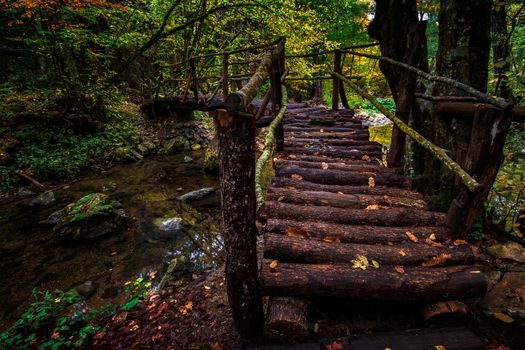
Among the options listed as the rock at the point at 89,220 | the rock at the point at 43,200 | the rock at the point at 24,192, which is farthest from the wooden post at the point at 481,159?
the rock at the point at 24,192

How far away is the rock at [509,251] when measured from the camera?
326cm

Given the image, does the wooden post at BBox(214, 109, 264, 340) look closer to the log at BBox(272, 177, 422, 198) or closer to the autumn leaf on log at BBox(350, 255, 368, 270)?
the autumn leaf on log at BBox(350, 255, 368, 270)

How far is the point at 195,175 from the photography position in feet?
32.2

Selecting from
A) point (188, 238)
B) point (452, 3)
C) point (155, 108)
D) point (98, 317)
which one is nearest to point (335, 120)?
point (452, 3)

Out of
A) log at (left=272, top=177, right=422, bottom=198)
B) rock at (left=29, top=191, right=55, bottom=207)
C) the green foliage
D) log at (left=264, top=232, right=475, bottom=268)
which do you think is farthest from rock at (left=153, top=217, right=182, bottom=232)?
log at (left=264, top=232, right=475, bottom=268)

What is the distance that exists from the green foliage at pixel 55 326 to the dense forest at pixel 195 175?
0.03m

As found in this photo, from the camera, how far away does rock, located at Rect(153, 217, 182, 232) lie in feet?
21.4

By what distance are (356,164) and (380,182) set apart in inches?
28.1

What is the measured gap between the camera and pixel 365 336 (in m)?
2.24

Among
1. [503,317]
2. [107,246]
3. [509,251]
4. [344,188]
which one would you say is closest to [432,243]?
[503,317]

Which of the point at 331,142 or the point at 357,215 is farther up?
the point at 331,142

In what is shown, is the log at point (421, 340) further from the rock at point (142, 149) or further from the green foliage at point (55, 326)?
the rock at point (142, 149)

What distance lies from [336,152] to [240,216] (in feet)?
12.0

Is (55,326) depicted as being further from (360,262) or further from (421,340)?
(421,340)
